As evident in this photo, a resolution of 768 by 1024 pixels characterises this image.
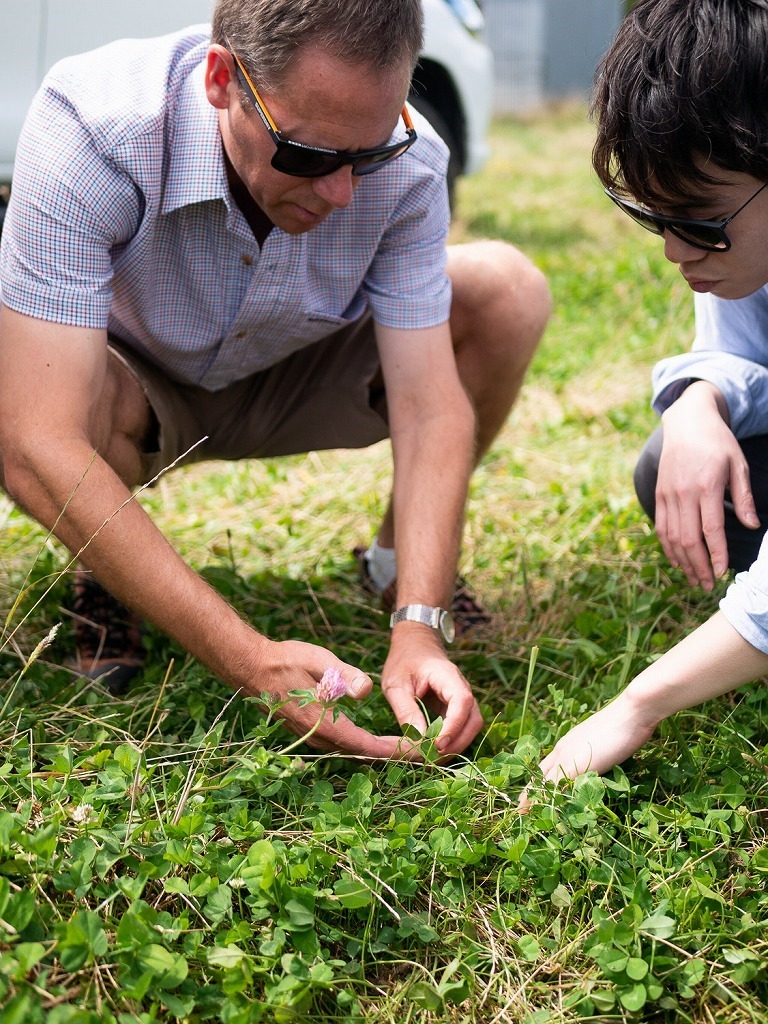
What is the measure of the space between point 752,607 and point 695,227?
74 cm

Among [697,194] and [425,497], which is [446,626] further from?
[697,194]

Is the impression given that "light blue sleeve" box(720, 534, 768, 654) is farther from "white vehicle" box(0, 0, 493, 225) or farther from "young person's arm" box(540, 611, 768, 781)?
"white vehicle" box(0, 0, 493, 225)

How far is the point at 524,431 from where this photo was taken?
458cm

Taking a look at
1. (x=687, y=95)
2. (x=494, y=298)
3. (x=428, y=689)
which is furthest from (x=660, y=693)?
(x=494, y=298)

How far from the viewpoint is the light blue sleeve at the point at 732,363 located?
2.66 metres

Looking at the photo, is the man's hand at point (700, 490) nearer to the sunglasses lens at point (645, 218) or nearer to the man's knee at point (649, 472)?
the man's knee at point (649, 472)

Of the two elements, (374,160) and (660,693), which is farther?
(374,160)

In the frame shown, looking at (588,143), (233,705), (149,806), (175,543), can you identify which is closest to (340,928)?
(149,806)

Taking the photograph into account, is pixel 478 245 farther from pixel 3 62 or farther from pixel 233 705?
pixel 3 62

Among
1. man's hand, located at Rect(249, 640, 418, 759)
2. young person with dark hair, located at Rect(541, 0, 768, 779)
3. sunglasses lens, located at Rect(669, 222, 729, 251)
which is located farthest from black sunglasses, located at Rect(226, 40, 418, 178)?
man's hand, located at Rect(249, 640, 418, 759)

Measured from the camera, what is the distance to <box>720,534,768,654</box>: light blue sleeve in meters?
1.89

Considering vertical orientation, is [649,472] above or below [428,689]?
above

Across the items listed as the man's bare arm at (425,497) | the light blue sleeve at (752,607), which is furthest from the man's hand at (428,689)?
the light blue sleeve at (752,607)

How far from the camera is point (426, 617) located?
8.21 ft
